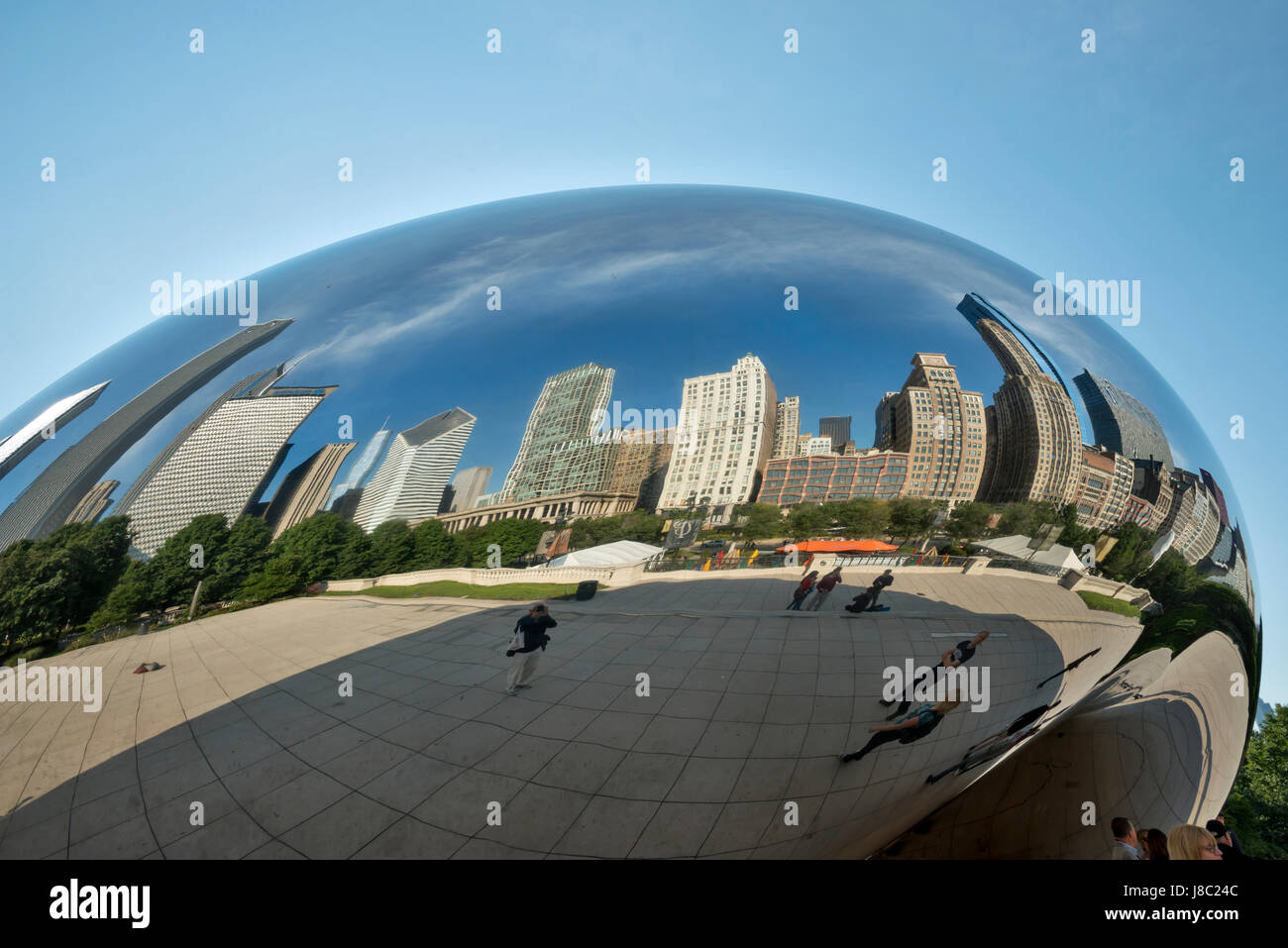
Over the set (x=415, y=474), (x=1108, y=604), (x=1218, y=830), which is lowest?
(x=1218, y=830)

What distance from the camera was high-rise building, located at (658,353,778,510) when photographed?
1662mm

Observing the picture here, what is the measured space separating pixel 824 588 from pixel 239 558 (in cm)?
214


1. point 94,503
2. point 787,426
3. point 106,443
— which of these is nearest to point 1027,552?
point 787,426

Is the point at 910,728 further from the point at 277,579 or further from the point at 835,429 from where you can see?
the point at 277,579

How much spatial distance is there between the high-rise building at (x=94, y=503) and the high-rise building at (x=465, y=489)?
1192 millimetres

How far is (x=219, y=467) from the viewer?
1.64 meters

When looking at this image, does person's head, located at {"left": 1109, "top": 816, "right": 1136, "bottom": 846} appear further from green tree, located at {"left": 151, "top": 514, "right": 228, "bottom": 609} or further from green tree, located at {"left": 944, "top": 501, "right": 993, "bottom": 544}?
green tree, located at {"left": 151, "top": 514, "right": 228, "bottom": 609}

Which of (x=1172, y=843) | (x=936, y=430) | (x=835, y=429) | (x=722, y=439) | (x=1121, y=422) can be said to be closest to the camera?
(x=722, y=439)

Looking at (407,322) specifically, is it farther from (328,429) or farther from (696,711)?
(696,711)

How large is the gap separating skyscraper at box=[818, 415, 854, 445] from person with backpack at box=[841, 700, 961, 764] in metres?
1.16

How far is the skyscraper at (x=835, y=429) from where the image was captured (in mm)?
1771

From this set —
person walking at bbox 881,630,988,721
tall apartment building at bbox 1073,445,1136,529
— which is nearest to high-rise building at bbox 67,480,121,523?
person walking at bbox 881,630,988,721

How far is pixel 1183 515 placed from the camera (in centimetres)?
245
